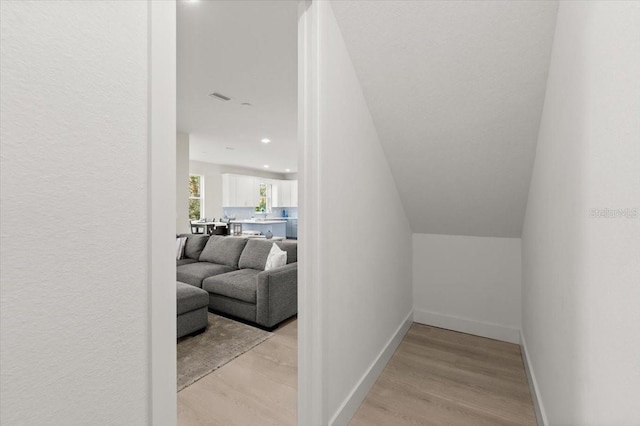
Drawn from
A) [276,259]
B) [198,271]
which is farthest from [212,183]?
[276,259]

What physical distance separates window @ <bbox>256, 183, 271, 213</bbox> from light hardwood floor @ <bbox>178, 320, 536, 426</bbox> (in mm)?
8339

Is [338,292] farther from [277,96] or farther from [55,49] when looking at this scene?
[277,96]

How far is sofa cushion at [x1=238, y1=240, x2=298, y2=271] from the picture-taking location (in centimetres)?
385

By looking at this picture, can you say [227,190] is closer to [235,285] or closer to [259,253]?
[259,253]

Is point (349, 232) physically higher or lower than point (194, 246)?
higher

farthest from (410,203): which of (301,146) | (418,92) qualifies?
(301,146)

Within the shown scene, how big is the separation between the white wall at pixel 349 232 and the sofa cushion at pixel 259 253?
162 centimetres

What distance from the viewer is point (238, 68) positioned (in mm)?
2846

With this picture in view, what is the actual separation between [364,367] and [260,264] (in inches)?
84.4

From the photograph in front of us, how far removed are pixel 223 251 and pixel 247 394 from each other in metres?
2.51

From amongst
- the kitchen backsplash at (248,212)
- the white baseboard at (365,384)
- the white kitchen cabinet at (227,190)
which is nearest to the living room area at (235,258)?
the white baseboard at (365,384)

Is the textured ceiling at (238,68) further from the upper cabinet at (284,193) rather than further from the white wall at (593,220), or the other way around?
the upper cabinet at (284,193)

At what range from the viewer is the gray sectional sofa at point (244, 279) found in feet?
10.0

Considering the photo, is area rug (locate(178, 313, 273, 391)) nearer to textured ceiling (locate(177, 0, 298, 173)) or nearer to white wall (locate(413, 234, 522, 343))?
white wall (locate(413, 234, 522, 343))
